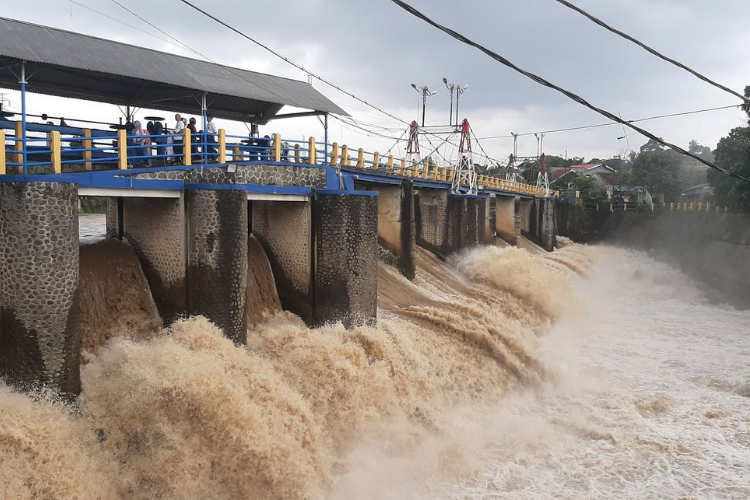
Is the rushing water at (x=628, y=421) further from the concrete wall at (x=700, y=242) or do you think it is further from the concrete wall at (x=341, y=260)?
the concrete wall at (x=700, y=242)

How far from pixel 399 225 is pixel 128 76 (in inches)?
495

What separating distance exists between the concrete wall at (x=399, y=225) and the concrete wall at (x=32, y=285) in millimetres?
14475

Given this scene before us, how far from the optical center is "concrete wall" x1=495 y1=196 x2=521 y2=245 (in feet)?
136

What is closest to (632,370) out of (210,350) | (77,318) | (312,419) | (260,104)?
(312,419)

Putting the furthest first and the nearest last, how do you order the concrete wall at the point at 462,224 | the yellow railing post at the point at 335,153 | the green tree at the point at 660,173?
the green tree at the point at 660,173
the concrete wall at the point at 462,224
the yellow railing post at the point at 335,153

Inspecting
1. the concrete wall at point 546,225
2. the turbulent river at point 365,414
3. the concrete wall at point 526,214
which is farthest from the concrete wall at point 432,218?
the concrete wall at point 526,214

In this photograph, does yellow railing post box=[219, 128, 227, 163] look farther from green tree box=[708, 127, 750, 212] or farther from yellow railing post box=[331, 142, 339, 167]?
green tree box=[708, 127, 750, 212]

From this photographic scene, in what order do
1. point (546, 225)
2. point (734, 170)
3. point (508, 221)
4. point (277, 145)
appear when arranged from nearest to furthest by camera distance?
1. point (277, 145)
2. point (734, 170)
3. point (508, 221)
4. point (546, 225)

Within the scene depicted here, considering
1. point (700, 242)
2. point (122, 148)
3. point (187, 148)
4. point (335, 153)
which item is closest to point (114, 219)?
point (187, 148)

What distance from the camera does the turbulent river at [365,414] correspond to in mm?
9383

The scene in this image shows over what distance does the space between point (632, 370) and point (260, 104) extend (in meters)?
14.3

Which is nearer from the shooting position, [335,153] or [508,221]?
[335,153]

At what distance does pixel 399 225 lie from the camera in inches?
926

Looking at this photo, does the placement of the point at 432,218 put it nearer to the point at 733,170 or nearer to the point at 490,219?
the point at 490,219
